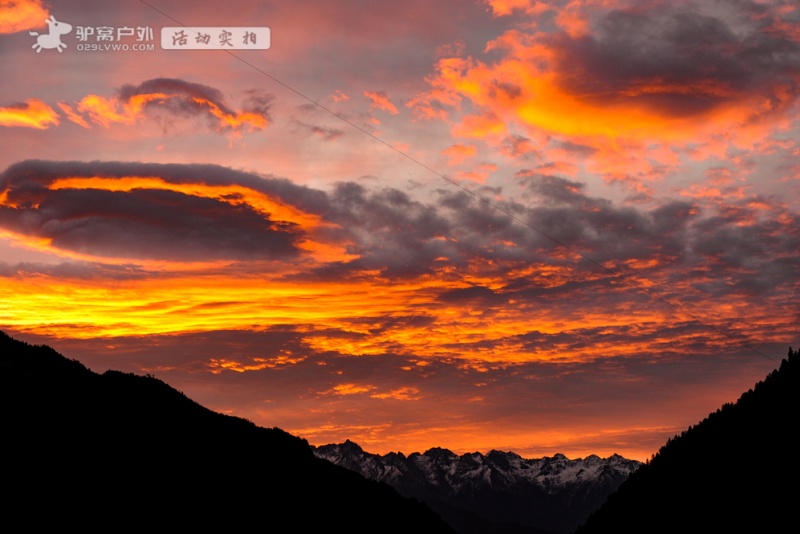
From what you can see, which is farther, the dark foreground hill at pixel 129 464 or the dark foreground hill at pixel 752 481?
the dark foreground hill at pixel 752 481

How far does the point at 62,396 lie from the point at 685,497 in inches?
5632

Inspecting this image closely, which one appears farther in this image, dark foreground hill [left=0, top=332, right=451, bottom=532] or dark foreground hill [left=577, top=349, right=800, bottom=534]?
dark foreground hill [left=577, top=349, right=800, bottom=534]

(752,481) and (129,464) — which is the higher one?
(129,464)

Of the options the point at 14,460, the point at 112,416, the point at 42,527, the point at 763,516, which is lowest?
the point at 763,516

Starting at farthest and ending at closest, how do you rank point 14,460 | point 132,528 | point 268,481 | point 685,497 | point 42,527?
1. point 685,497
2. point 268,481
3. point 132,528
4. point 14,460
5. point 42,527

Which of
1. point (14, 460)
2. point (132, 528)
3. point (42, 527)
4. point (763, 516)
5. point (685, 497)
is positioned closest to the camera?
point (42, 527)

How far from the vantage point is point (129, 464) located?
4870 inches

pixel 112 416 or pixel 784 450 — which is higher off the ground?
pixel 112 416

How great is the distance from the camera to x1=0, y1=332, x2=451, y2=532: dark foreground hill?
324ft

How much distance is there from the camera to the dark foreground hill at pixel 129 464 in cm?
9888

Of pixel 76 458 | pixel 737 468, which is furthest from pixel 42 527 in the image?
pixel 737 468

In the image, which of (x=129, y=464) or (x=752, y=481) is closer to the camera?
(x=129, y=464)

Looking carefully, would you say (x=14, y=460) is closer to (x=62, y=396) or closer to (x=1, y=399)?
(x=1, y=399)

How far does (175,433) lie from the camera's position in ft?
544
